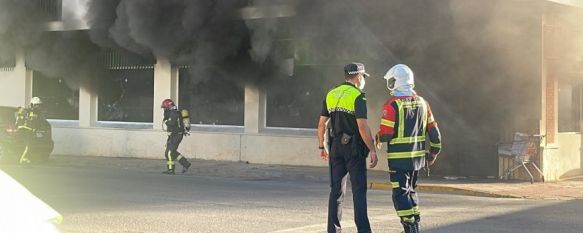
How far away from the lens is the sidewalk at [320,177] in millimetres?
12719

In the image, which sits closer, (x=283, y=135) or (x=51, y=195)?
(x=51, y=195)

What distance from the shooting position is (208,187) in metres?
12.8

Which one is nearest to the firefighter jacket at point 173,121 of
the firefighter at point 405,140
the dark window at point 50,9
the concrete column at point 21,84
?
the dark window at point 50,9

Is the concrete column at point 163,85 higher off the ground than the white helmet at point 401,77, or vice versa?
the concrete column at point 163,85

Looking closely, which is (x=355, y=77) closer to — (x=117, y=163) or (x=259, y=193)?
(x=259, y=193)

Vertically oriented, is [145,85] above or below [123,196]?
above

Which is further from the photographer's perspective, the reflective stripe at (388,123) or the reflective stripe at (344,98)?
the reflective stripe at (344,98)

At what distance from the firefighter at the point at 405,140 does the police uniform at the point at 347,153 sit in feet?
0.81

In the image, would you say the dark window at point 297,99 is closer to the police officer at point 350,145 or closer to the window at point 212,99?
the window at point 212,99

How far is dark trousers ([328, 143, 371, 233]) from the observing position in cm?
700

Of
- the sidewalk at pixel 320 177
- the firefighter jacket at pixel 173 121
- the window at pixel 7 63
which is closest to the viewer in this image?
the sidewalk at pixel 320 177

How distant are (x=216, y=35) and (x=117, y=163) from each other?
3.85m

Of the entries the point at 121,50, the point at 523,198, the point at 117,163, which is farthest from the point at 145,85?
the point at 523,198

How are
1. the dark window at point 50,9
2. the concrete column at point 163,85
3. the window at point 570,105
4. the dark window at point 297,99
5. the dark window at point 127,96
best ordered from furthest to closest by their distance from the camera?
1. the dark window at point 50,9
2. the dark window at point 127,96
3. the concrete column at point 163,85
4. the dark window at point 297,99
5. the window at point 570,105
